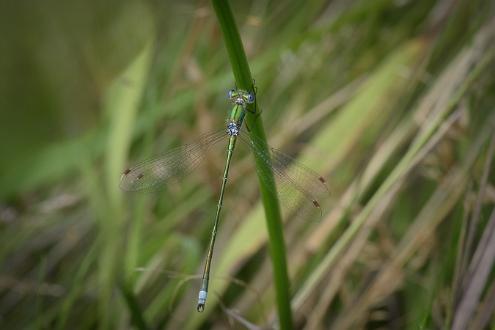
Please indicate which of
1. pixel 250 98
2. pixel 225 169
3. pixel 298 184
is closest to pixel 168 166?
pixel 225 169

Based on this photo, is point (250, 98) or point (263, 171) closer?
point (263, 171)

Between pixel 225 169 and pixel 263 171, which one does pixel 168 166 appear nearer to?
pixel 225 169

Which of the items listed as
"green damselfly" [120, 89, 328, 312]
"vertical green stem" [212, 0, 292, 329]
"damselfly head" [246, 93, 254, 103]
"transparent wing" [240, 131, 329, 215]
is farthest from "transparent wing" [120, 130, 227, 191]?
"vertical green stem" [212, 0, 292, 329]

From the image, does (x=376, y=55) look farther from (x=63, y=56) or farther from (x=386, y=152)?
(x=63, y=56)

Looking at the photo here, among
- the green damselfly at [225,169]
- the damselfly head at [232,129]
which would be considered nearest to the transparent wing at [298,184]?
the green damselfly at [225,169]

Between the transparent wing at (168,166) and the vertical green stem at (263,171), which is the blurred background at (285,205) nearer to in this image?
the transparent wing at (168,166)

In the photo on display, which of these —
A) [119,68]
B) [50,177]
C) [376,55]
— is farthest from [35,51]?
[376,55]

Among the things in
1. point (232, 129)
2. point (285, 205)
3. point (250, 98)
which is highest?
point (232, 129)
